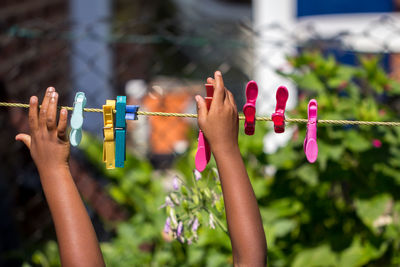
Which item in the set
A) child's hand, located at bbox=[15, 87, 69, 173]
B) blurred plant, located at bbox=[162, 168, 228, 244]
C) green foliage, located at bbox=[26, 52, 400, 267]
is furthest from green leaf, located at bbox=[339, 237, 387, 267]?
child's hand, located at bbox=[15, 87, 69, 173]

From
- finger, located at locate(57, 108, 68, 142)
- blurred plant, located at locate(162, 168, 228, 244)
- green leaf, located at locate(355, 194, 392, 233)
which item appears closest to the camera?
finger, located at locate(57, 108, 68, 142)

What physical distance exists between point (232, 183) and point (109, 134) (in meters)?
0.26

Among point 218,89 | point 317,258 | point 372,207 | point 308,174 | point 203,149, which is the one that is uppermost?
point 218,89

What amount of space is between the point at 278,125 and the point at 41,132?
18.4 inches

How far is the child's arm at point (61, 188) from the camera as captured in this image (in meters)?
1.08

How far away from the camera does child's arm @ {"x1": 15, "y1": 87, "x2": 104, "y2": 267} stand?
108cm

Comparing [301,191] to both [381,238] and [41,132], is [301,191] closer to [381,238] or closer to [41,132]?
[381,238]

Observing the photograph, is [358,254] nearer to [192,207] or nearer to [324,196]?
[324,196]

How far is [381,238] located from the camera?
191cm

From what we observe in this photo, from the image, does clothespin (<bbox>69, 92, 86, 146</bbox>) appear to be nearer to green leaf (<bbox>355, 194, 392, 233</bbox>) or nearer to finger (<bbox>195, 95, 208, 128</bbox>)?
finger (<bbox>195, 95, 208, 128</bbox>)

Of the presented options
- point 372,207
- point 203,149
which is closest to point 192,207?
point 203,149

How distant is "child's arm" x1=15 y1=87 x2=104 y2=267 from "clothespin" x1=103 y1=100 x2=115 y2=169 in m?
0.08

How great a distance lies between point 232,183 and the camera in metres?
1.08

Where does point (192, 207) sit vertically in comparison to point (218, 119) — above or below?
below
